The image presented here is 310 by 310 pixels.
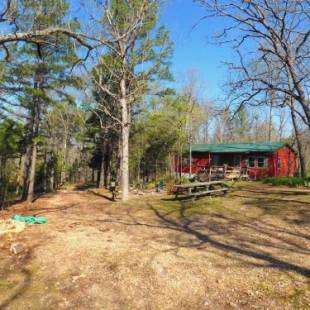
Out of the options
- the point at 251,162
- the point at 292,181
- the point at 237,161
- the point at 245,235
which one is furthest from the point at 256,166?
the point at 245,235

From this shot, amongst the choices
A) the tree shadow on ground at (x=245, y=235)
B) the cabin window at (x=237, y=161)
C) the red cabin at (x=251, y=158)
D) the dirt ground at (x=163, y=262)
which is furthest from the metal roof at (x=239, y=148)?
the dirt ground at (x=163, y=262)

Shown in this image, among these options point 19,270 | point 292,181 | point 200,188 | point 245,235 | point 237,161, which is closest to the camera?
point 19,270

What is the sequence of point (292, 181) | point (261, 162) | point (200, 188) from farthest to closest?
point (261, 162), point (292, 181), point (200, 188)

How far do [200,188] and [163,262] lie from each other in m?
11.0

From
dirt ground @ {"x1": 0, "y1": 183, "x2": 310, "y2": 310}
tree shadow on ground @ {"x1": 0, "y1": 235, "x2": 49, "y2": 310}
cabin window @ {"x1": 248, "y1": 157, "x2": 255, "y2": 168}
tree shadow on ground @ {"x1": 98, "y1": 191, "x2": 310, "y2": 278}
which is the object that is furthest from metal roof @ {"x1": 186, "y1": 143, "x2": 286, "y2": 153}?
tree shadow on ground @ {"x1": 0, "y1": 235, "x2": 49, "y2": 310}

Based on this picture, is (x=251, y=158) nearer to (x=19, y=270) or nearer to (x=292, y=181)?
(x=292, y=181)

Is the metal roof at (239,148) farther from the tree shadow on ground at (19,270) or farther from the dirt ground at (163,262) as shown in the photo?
the tree shadow on ground at (19,270)

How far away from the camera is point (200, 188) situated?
1758 centimetres

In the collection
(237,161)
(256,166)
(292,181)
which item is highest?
(237,161)

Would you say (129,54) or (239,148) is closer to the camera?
(129,54)

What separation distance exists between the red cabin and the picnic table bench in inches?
484

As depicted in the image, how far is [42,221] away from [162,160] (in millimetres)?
21398

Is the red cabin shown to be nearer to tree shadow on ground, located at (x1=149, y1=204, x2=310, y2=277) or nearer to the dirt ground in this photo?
the dirt ground

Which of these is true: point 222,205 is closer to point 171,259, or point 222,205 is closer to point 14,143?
point 171,259
